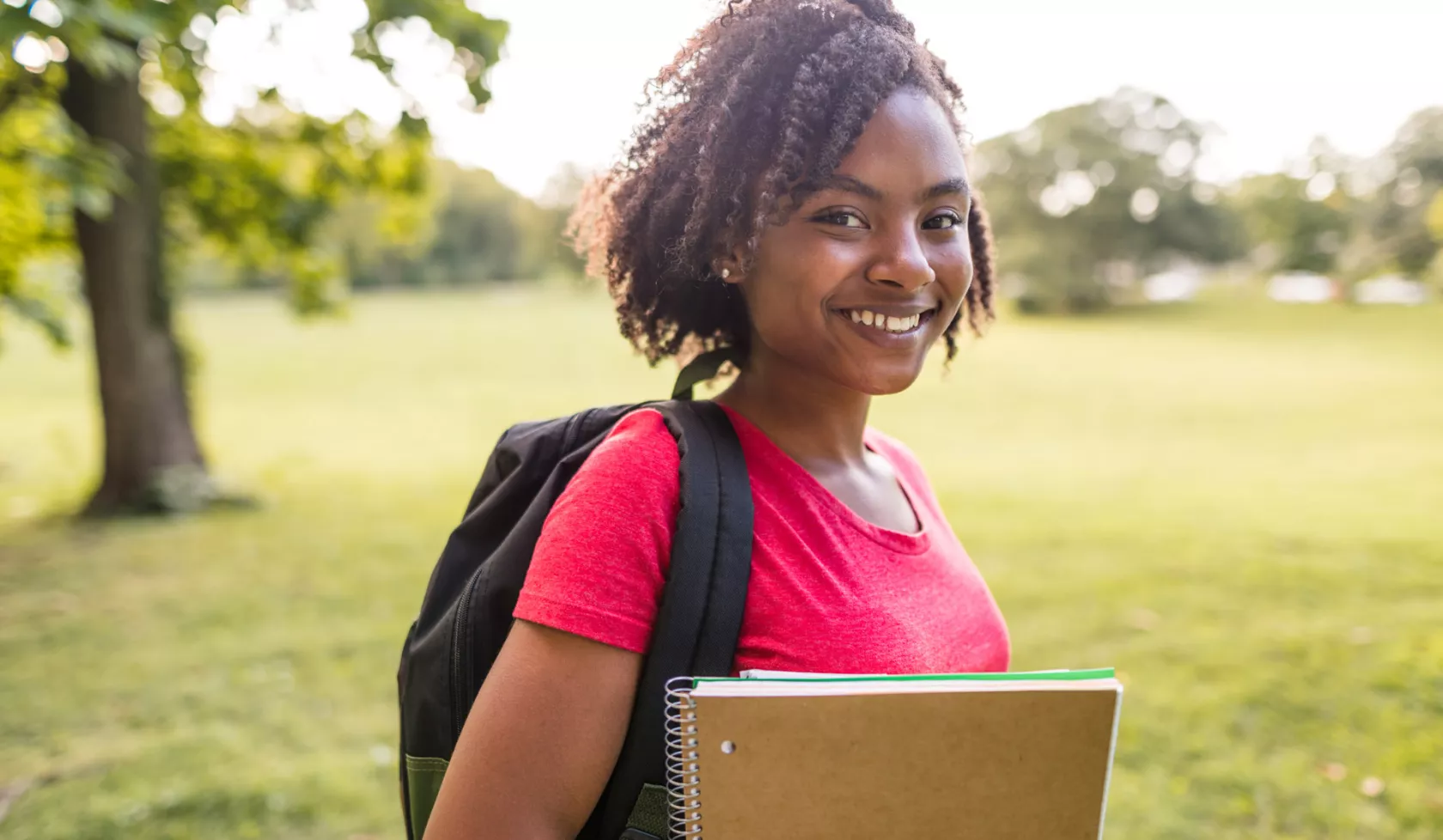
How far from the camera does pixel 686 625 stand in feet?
4.00

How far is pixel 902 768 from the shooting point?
3.85 feet

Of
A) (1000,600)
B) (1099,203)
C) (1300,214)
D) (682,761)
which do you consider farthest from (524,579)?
(1099,203)

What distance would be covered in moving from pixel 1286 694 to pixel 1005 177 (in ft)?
97.1

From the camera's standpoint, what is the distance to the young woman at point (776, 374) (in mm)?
1191

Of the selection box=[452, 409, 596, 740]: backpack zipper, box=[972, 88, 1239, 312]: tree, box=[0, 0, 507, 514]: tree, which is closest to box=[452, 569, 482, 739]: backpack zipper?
box=[452, 409, 596, 740]: backpack zipper

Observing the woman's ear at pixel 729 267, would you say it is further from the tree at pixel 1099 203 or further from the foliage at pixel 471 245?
the foliage at pixel 471 245

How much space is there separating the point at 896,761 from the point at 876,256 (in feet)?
2.14

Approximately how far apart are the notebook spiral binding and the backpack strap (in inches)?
0.6

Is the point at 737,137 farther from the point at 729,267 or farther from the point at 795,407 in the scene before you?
the point at 795,407

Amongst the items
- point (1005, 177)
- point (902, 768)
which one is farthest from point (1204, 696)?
point (1005, 177)

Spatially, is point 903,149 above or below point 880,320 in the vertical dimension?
above

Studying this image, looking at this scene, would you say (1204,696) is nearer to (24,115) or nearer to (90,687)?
(90,687)

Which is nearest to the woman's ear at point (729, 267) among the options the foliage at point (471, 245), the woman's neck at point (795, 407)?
the woman's neck at point (795, 407)

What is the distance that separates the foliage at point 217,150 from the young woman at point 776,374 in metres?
2.51
